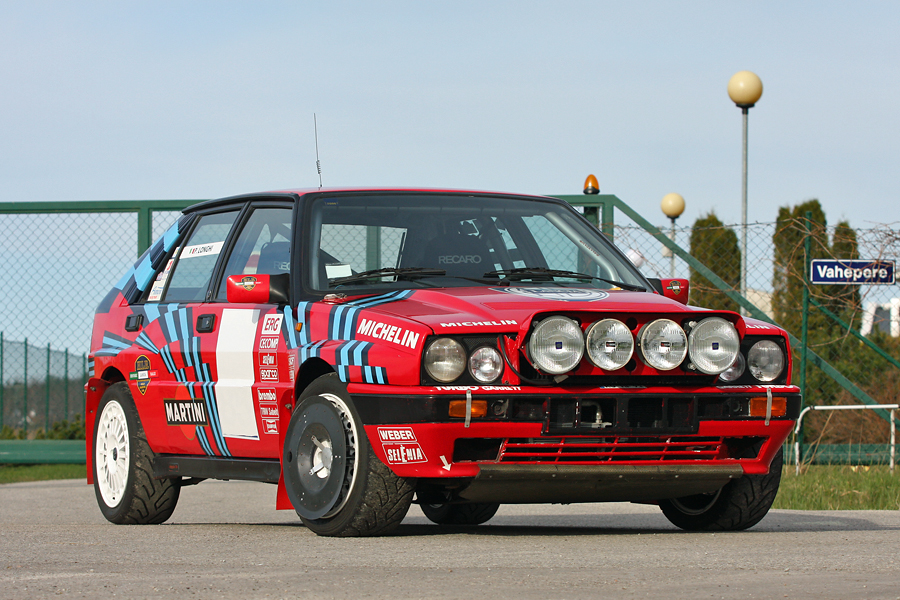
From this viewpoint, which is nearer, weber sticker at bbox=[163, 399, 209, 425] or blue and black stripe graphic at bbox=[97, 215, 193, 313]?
weber sticker at bbox=[163, 399, 209, 425]

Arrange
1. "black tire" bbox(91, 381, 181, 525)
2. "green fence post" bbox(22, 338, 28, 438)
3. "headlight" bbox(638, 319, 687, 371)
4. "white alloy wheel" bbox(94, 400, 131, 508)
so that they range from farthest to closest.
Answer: "green fence post" bbox(22, 338, 28, 438)
"white alloy wheel" bbox(94, 400, 131, 508)
"black tire" bbox(91, 381, 181, 525)
"headlight" bbox(638, 319, 687, 371)

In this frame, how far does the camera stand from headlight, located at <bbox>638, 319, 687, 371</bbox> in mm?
5387

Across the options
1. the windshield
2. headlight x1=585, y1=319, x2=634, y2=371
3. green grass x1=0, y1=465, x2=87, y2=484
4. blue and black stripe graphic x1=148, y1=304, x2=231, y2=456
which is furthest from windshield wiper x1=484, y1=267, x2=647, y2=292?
green grass x1=0, y1=465, x2=87, y2=484

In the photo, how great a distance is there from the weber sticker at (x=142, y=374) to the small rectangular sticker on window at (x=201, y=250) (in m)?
0.63

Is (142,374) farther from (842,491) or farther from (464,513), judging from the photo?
(842,491)

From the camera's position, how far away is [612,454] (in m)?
5.41

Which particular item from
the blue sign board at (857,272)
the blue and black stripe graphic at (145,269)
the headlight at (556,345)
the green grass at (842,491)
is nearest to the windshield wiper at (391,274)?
the headlight at (556,345)

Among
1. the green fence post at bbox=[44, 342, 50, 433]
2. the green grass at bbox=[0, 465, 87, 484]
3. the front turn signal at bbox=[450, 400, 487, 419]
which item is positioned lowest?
the green grass at bbox=[0, 465, 87, 484]

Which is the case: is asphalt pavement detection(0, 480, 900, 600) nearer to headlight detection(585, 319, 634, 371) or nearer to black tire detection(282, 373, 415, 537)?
black tire detection(282, 373, 415, 537)

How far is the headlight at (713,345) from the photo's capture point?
5.48 metres

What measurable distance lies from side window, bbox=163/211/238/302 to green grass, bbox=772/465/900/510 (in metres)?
4.26

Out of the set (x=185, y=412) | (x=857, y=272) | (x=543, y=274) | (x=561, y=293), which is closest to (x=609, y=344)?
(x=561, y=293)

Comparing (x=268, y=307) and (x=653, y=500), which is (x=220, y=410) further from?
(x=653, y=500)

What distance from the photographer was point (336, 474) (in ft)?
17.8
